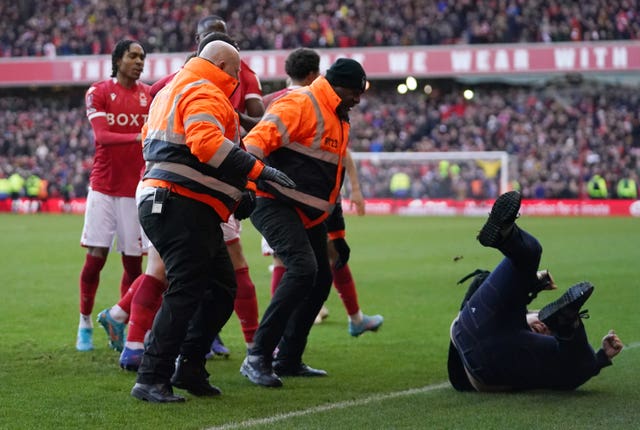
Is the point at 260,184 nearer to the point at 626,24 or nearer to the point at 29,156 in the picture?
the point at 626,24

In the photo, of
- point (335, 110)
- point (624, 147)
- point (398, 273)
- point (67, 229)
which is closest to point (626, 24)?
point (624, 147)

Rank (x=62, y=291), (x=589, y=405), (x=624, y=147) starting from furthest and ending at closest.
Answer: (x=624, y=147)
(x=62, y=291)
(x=589, y=405)

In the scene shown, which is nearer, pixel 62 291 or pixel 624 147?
pixel 62 291

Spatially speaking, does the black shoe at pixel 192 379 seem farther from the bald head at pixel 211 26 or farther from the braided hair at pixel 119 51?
the braided hair at pixel 119 51

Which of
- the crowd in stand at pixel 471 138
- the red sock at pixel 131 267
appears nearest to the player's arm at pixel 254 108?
the red sock at pixel 131 267

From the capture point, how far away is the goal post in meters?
35.0

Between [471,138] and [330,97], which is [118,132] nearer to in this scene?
[330,97]

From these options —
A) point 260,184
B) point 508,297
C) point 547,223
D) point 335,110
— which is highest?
point 335,110

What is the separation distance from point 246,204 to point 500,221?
145 cm

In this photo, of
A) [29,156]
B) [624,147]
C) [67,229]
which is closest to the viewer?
[67,229]

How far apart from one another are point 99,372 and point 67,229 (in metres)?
19.8

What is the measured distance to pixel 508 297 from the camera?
5895mm

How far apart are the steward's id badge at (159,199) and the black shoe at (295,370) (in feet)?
5.79

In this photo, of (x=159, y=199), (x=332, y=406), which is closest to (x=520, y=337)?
(x=332, y=406)
